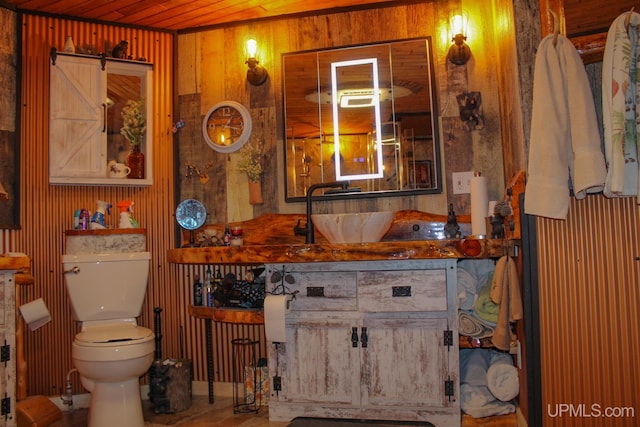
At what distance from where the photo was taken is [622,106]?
5.92 ft

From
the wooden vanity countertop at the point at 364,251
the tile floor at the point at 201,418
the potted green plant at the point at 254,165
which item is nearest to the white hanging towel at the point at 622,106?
the wooden vanity countertop at the point at 364,251

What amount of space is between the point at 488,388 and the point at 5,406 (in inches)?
93.6

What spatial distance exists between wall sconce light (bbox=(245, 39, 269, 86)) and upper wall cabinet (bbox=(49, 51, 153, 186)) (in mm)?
748

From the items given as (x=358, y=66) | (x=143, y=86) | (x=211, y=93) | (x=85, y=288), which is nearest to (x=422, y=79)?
(x=358, y=66)

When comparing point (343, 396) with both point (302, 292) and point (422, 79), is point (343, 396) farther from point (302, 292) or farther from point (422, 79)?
point (422, 79)

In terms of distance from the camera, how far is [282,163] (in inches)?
129

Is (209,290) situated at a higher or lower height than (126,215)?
lower

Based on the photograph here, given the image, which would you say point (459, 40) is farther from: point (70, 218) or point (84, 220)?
point (70, 218)

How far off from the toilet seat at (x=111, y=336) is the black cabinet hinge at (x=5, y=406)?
418 mm

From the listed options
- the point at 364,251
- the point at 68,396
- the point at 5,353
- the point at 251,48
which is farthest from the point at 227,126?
the point at 68,396

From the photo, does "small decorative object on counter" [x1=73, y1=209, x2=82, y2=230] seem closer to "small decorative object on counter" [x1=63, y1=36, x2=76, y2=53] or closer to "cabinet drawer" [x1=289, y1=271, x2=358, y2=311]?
"small decorative object on counter" [x1=63, y1=36, x2=76, y2=53]

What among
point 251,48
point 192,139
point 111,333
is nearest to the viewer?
point 111,333

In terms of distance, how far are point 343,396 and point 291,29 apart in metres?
2.30

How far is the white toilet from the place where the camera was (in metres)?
2.44
